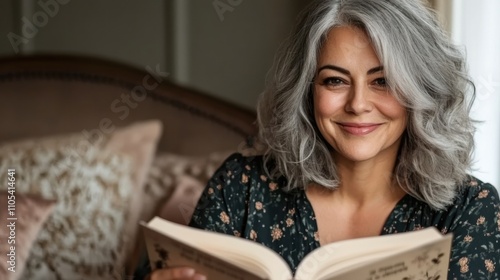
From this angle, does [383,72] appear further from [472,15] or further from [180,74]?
[180,74]

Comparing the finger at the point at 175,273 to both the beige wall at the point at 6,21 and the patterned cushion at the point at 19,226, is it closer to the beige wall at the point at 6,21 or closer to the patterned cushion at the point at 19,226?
the patterned cushion at the point at 19,226

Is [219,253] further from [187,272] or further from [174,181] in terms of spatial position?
[174,181]

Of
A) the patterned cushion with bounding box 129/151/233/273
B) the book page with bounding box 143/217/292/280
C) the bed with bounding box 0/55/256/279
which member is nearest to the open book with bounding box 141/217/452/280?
the book page with bounding box 143/217/292/280

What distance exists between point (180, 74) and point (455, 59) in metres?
1.54

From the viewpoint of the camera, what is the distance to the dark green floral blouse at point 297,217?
158 centimetres

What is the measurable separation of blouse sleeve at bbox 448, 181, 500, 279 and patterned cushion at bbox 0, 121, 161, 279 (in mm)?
1036

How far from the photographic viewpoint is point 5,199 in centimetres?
224

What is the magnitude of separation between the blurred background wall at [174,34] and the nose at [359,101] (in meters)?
1.27

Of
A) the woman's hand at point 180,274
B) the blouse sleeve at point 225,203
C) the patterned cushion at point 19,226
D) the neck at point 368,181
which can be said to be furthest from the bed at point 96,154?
the woman's hand at point 180,274

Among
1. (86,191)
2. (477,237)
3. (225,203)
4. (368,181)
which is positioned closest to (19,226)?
(86,191)

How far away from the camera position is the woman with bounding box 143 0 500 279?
1.56 meters

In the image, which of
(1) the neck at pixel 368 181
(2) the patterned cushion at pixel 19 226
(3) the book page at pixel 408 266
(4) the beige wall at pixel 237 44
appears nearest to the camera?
(3) the book page at pixel 408 266

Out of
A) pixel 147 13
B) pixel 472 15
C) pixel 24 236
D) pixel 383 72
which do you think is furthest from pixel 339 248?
pixel 147 13

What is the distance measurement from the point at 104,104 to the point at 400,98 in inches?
53.0
